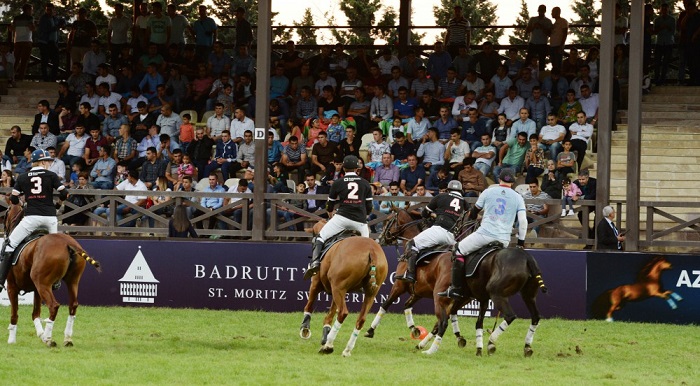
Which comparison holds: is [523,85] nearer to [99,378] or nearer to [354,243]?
[354,243]

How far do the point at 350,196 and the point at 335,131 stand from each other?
9114mm

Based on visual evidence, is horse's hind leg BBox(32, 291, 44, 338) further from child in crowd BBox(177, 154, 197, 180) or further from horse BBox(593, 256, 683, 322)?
horse BBox(593, 256, 683, 322)

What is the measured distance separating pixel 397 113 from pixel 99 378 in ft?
46.6

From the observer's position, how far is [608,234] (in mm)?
20297

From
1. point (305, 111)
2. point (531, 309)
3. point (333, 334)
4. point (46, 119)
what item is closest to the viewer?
point (333, 334)

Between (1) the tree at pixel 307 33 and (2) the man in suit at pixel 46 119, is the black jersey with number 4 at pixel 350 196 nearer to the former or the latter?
(2) the man in suit at pixel 46 119

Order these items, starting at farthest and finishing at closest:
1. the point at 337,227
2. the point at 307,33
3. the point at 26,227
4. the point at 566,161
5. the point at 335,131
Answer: the point at 307,33, the point at 335,131, the point at 566,161, the point at 337,227, the point at 26,227

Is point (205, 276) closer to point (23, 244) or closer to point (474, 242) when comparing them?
point (23, 244)

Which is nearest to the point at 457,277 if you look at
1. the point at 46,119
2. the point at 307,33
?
the point at 46,119

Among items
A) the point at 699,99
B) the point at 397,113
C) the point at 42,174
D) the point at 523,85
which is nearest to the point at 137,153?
the point at 397,113

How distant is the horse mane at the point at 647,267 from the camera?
19906 mm

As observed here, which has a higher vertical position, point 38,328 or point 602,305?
point 38,328

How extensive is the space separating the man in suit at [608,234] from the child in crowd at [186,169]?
8121mm

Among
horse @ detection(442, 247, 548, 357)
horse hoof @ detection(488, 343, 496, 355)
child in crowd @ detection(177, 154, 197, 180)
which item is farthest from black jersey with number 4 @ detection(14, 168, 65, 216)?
child in crowd @ detection(177, 154, 197, 180)
